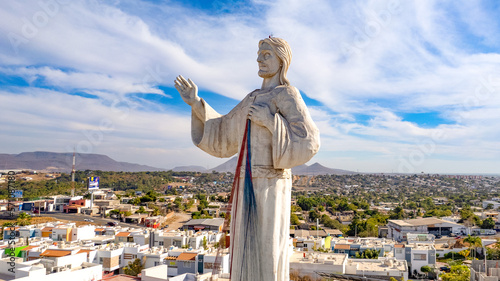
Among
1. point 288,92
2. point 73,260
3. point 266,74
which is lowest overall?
point 73,260

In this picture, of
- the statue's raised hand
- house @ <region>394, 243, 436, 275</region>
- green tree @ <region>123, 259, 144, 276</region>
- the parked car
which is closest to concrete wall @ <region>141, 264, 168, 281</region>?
green tree @ <region>123, 259, 144, 276</region>

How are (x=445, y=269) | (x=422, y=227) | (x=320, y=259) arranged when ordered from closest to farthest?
(x=320, y=259) → (x=445, y=269) → (x=422, y=227)

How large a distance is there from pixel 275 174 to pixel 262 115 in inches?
34.4

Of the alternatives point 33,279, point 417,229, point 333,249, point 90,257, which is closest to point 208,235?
point 333,249

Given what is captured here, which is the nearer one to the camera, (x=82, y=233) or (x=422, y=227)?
(x=82, y=233)

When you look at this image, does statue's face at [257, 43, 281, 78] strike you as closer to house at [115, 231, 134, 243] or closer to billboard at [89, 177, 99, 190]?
house at [115, 231, 134, 243]

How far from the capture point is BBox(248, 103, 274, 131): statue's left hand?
6.25 m

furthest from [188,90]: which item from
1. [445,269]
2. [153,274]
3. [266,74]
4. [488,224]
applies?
[488,224]

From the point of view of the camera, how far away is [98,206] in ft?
270

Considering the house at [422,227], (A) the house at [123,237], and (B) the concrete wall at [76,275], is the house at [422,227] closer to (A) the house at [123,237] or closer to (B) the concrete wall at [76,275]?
(A) the house at [123,237]

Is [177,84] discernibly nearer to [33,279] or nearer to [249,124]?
[249,124]

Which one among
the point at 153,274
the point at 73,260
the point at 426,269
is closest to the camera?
the point at 153,274

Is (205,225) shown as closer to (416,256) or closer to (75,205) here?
(416,256)

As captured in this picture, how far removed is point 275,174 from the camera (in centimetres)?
628
